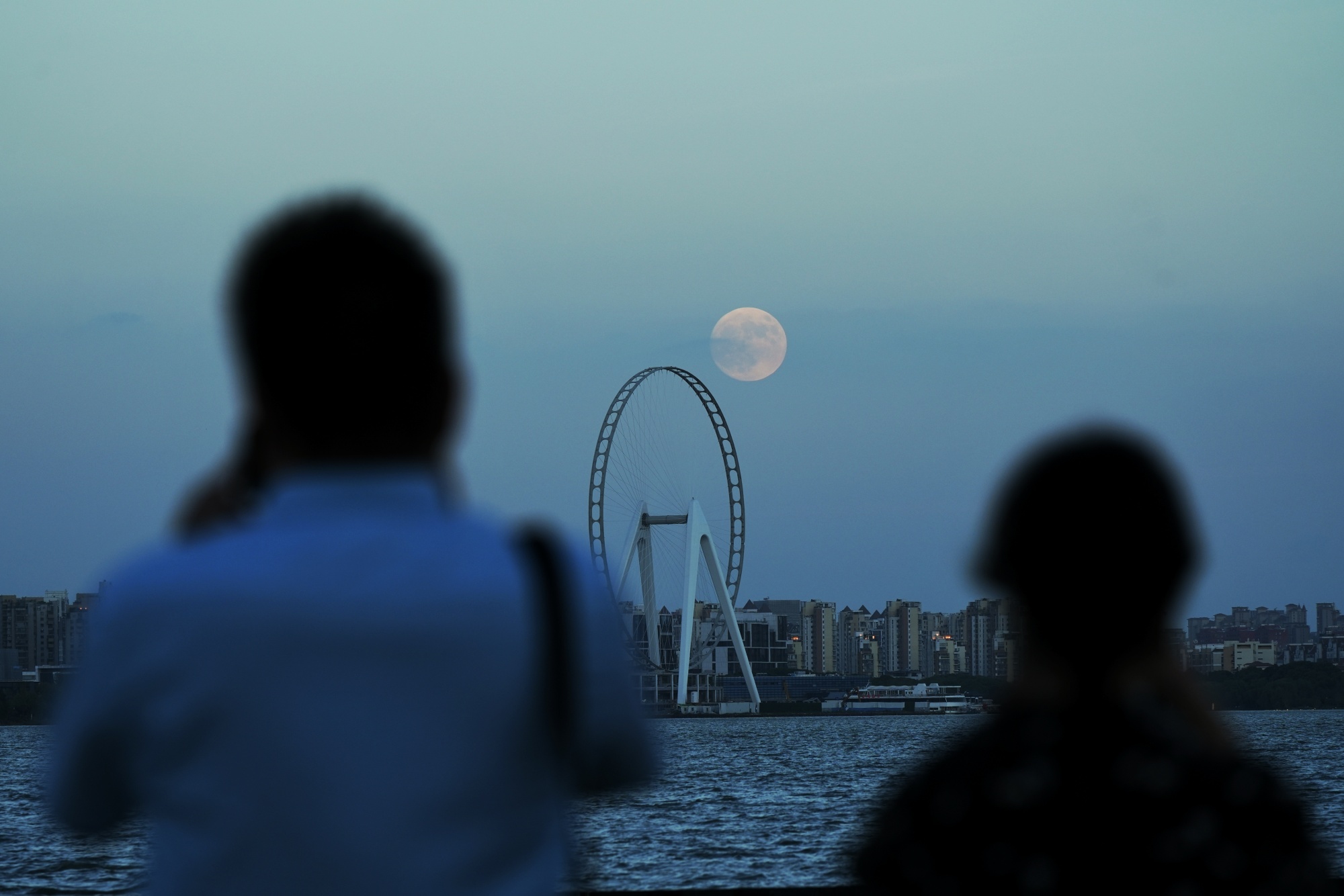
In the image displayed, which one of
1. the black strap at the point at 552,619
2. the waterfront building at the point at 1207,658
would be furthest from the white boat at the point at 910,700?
the black strap at the point at 552,619

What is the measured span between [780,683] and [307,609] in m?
172

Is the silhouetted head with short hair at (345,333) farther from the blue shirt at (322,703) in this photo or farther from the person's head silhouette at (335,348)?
the blue shirt at (322,703)

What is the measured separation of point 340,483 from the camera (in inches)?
68.2

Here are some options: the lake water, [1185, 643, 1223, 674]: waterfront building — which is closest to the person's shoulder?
the lake water

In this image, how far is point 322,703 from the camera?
5.36 ft

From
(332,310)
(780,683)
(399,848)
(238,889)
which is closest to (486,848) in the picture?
(399,848)

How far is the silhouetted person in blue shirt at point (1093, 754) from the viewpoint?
68.4 inches

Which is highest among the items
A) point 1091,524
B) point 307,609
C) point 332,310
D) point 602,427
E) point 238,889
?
point 602,427

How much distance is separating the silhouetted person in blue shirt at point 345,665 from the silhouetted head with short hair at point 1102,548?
523mm

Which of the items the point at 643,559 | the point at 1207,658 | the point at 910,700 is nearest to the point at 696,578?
the point at 643,559

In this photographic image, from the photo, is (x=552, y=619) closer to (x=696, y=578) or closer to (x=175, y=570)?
(x=175, y=570)

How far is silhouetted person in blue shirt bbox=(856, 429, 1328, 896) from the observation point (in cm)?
174

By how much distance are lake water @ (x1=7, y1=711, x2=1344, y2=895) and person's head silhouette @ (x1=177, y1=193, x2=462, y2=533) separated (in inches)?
21.0

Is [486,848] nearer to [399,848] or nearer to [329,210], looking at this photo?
[399,848]
